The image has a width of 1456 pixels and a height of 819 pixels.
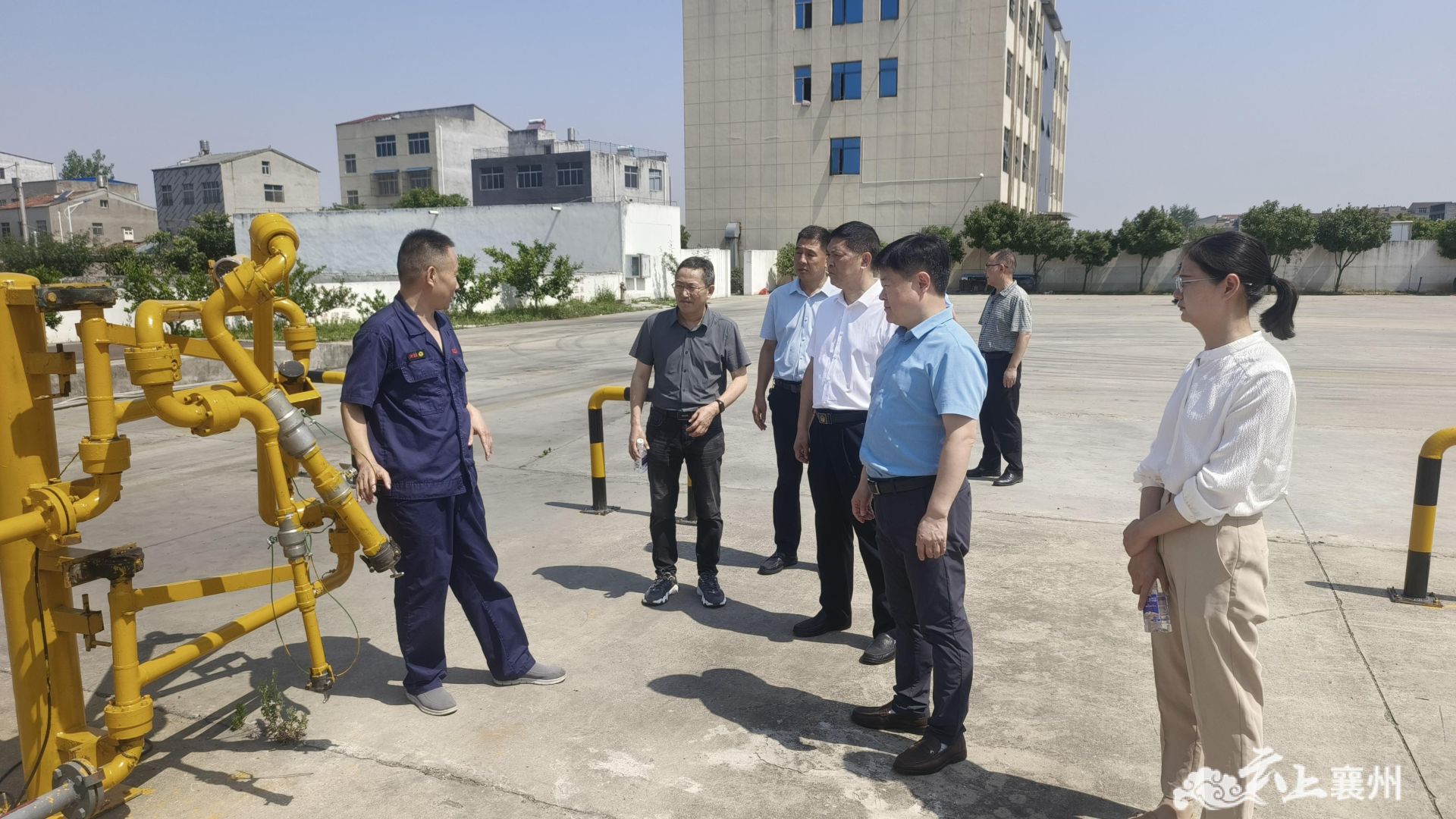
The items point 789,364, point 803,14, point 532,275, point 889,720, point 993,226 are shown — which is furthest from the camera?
point 803,14

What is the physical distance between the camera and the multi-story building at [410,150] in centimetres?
6962

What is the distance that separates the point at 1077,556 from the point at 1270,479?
10.5ft

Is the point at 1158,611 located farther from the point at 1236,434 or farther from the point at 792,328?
the point at 792,328

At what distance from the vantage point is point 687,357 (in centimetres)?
485

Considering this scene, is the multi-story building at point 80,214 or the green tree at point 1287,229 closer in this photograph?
the green tree at point 1287,229

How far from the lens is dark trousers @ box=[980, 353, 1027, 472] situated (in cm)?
727

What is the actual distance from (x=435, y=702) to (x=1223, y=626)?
293 cm

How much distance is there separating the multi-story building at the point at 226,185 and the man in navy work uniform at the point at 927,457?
226 feet

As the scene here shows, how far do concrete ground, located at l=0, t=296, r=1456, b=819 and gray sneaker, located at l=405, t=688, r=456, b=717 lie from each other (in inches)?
1.7

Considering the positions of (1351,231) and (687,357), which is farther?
(1351,231)

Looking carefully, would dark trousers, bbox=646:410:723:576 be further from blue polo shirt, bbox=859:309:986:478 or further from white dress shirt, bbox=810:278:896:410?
blue polo shirt, bbox=859:309:986:478

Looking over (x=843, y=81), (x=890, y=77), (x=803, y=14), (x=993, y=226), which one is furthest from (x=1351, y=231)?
(x=803, y=14)

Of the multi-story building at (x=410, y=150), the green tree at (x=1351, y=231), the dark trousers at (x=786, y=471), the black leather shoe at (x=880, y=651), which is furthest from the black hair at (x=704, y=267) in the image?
the multi-story building at (x=410, y=150)

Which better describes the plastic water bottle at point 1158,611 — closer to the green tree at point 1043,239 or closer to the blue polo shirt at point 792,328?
the blue polo shirt at point 792,328
